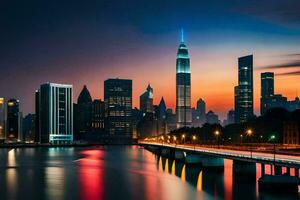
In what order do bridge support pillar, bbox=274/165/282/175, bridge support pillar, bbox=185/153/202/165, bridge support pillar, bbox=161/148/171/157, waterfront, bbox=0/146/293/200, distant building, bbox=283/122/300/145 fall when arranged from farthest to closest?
bridge support pillar, bbox=161/148/171/157 → distant building, bbox=283/122/300/145 → bridge support pillar, bbox=185/153/202/165 → waterfront, bbox=0/146/293/200 → bridge support pillar, bbox=274/165/282/175

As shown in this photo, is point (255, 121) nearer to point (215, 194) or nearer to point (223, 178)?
point (223, 178)

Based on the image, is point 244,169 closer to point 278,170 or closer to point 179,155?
point 278,170

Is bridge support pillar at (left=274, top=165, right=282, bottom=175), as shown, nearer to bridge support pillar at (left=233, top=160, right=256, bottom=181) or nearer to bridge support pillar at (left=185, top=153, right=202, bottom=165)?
bridge support pillar at (left=233, top=160, right=256, bottom=181)

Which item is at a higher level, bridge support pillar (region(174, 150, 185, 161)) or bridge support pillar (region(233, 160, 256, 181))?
bridge support pillar (region(233, 160, 256, 181))

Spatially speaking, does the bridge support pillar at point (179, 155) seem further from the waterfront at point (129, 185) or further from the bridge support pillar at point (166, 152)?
the waterfront at point (129, 185)

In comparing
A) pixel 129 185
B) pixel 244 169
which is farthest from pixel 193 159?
pixel 129 185

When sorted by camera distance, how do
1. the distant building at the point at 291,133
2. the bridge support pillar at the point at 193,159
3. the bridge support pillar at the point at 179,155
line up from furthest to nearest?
the bridge support pillar at the point at 179,155 → the distant building at the point at 291,133 → the bridge support pillar at the point at 193,159

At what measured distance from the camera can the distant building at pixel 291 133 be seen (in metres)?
138

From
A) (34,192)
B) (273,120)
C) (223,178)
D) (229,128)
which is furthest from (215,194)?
(229,128)

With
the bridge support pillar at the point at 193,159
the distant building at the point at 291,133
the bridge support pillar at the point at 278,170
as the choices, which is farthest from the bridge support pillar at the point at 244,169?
the distant building at the point at 291,133

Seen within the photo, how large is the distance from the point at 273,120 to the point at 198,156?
50058mm

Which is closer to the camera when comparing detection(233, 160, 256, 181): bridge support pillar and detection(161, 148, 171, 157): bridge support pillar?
detection(233, 160, 256, 181): bridge support pillar

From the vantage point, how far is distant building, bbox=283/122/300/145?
13843 centimetres

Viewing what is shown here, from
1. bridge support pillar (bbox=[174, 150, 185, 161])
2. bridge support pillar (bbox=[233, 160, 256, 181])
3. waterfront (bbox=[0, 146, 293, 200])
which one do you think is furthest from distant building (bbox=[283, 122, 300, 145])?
bridge support pillar (bbox=[233, 160, 256, 181])
